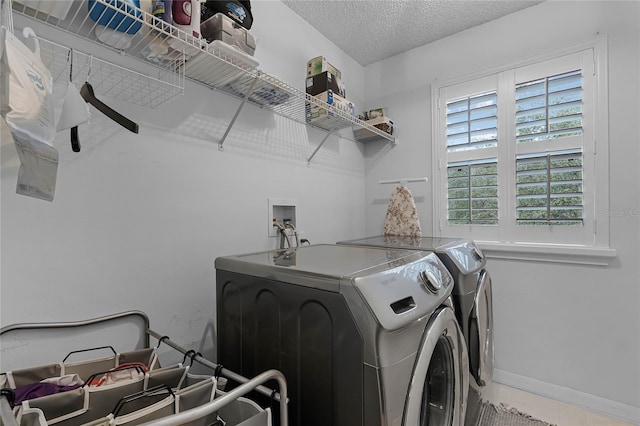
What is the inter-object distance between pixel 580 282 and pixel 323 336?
1.95 m

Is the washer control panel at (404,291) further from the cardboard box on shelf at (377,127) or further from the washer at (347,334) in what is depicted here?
the cardboard box on shelf at (377,127)

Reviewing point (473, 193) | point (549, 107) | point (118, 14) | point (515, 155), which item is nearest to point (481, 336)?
point (473, 193)

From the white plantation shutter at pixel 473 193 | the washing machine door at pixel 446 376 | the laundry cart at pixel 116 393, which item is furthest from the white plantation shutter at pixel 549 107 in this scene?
the laundry cart at pixel 116 393

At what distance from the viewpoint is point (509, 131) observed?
2.09 m

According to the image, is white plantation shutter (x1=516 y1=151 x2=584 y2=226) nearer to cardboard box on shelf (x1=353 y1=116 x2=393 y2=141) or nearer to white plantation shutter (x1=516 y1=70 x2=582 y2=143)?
white plantation shutter (x1=516 y1=70 x2=582 y2=143)

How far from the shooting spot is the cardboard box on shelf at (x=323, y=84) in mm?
1866

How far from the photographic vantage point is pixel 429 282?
983mm

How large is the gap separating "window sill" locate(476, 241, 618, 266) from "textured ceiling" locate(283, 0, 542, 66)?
165 cm

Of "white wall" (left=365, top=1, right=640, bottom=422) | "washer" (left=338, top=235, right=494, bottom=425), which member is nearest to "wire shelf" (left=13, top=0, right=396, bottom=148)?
"washer" (left=338, top=235, right=494, bottom=425)

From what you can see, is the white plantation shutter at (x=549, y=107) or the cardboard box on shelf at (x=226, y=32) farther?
the white plantation shutter at (x=549, y=107)

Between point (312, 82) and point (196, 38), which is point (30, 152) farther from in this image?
point (312, 82)

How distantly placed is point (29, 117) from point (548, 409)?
2818 mm

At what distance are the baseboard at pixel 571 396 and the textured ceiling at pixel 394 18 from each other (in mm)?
2594

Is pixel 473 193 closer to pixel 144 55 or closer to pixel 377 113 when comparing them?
pixel 377 113
